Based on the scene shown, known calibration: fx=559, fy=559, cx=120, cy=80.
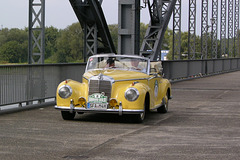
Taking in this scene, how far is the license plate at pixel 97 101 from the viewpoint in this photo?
37.0ft

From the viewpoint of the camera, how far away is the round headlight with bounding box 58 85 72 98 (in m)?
11.6

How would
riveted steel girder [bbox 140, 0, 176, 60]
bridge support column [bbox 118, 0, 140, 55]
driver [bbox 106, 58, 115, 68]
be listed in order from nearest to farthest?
driver [bbox 106, 58, 115, 68] < bridge support column [bbox 118, 0, 140, 55] < riveted steel girder [bbox 140, 0, 176, 60]

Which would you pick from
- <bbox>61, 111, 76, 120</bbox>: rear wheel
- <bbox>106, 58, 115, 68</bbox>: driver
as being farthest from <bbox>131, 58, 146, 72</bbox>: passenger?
<bbox>61, 111, 76, 120</bbox>: rear wheel

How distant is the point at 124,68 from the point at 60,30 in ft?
320

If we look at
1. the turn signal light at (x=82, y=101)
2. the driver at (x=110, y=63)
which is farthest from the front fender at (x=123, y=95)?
the driver at (x=110, y=63)

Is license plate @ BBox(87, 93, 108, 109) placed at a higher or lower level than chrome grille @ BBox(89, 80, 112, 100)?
lower

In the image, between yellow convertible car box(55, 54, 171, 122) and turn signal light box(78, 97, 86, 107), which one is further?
turn signal light box(78, 97, 86, 107)

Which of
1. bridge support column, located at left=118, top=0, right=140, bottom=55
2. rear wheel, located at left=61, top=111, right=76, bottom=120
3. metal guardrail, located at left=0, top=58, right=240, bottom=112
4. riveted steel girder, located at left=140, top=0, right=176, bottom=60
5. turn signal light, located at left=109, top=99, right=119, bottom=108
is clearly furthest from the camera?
riveted steel girder, located at left=140, top=0, right=176, bottom=60

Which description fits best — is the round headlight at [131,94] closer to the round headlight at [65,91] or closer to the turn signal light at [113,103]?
the turn signal light at [113,103]

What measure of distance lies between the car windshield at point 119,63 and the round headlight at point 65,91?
125cm

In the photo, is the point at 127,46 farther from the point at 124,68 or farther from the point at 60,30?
the point at 60,30

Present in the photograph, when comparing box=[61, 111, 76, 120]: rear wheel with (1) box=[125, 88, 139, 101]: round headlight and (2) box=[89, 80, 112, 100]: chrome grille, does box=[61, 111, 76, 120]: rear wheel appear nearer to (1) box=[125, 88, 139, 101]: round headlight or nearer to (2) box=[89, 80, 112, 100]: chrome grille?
(2) box=[89, 80, 112, 100]: chrome grille

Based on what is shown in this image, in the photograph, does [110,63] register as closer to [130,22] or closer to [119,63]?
[119,63]

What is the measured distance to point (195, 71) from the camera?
3650cm
